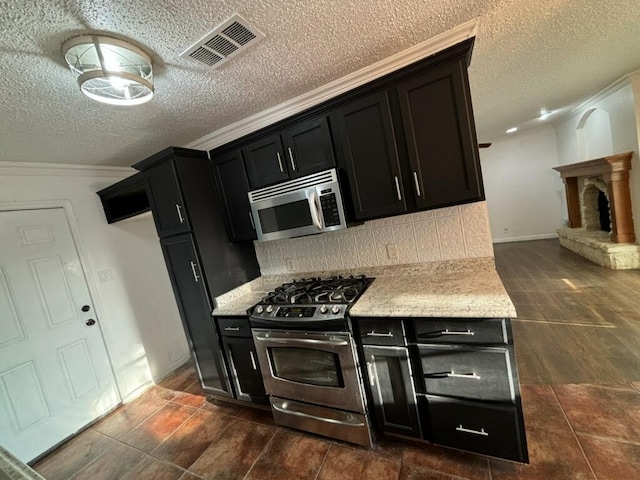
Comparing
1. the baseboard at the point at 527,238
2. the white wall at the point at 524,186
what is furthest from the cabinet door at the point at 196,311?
the baseboard at the point at 527,238

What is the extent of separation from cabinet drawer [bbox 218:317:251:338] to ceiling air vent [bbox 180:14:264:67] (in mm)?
1693

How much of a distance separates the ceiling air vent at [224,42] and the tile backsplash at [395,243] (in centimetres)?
143

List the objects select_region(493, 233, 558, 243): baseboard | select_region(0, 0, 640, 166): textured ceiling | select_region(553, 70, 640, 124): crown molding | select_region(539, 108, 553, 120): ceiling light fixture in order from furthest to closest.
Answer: select_region(493, 233, 558, 243): baseboard, select_region(539, 108, 553, 120): ceiling light fixture, select_region(553, 70, 640, 124): crown molding, select_region(0, 0, 640, 166): textured ceiling

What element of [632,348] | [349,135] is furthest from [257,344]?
[632,348]

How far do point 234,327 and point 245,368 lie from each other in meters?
0.36

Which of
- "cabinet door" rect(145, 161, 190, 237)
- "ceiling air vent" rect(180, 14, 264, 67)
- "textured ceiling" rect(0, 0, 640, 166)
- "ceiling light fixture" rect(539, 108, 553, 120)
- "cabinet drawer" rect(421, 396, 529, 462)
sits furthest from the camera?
"ceiling light fixture" rect(539, 108, 553, 120)

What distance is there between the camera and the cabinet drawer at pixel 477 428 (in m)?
1.33

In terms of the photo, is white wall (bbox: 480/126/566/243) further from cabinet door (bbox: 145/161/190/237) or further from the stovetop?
cabinet door (bbox: 145/161/190/237)

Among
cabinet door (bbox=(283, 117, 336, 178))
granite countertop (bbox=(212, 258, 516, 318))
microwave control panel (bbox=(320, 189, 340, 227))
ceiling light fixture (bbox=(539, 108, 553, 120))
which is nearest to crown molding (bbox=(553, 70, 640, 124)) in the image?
ceiling light fixture (bbox=(539, 108, 553, 120))

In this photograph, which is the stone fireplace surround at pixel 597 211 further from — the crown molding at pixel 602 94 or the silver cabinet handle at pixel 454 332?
the silver cabinet handle at pixel 454 332

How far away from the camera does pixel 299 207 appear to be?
6.31 ft

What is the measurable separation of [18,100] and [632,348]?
14.9ft

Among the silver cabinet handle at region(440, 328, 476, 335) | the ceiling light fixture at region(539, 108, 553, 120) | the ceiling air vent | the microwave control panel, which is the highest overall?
the ceiling light fixture at region(539, 108, 553, 120)

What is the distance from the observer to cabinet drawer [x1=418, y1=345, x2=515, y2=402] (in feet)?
4.28
